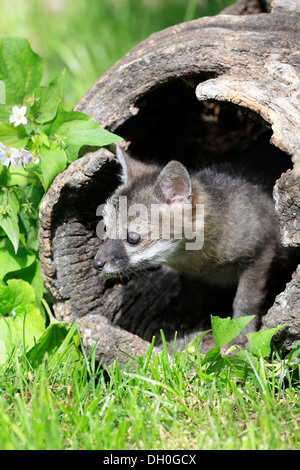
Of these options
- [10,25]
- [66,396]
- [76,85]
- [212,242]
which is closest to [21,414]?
[66,396]

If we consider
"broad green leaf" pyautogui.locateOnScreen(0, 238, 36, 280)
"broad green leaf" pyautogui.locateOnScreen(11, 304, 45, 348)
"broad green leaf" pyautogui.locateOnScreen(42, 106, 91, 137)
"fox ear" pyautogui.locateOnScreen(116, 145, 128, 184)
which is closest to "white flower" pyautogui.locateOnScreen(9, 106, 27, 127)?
"broad green leaf" pyautogui.locateOnScreen(42, 106, 91, 137)

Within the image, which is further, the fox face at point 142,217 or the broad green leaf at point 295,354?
the fox face at point 142,217

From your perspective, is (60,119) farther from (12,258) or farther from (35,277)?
(35,277)

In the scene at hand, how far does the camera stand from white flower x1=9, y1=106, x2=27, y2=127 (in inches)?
131

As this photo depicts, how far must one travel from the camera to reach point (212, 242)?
Answer: 3855 millimetres

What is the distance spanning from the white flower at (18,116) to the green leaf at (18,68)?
0.69 ft

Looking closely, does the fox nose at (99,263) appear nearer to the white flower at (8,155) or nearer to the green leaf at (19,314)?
the green leaf at (19,314)

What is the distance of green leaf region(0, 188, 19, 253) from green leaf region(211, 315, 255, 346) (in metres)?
1.25

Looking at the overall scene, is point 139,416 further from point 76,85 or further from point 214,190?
point 76,85

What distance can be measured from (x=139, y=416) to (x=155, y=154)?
2.62 m

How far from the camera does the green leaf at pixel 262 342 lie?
294 cm

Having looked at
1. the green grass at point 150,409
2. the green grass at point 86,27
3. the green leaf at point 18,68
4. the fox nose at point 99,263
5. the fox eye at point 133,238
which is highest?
the green grass at point 86,27

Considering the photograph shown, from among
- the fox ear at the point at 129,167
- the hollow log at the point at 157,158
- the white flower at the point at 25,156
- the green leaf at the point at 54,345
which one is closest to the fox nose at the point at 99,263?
the hollow log at the point at 157,158

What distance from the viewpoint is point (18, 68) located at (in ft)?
11.5
